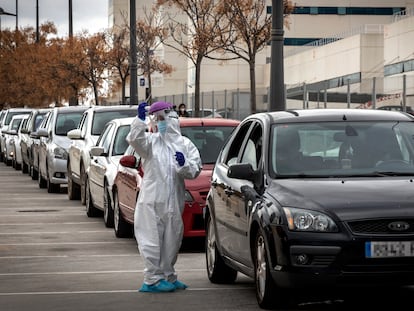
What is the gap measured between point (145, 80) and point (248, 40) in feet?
24.1

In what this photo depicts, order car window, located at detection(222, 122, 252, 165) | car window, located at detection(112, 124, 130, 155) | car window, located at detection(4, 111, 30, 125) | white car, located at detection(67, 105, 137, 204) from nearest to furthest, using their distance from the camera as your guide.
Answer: car window, located at detection(222, 122, 252, 165), car window, located at detection(112, 124, 130, 155), white car, located at detection(67, 105, 137, 204), car window, located at detection(4, 111, 30, 125)

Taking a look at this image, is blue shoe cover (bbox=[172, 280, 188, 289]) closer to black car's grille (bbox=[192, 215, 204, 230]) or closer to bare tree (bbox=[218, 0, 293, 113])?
black car's grille (bbox=[192, 215, 204, 230])

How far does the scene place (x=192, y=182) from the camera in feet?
51.6

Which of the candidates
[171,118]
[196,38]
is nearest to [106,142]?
[171,118]

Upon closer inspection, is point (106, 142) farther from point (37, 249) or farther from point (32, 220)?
point (37, 249)

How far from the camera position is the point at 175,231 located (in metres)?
11.8

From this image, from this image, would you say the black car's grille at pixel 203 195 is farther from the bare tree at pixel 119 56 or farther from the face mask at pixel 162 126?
the bare tree at pixel 119 56

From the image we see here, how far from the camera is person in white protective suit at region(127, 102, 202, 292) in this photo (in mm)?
11711

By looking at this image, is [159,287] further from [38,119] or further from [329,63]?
[329,63]

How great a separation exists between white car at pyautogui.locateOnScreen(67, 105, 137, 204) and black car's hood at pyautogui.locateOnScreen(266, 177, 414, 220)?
1298cm

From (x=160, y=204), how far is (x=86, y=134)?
12955mm

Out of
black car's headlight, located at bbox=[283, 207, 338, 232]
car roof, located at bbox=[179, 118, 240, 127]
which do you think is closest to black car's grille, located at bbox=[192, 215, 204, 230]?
car roof, located at bbox=[179, 118, 240, 127]

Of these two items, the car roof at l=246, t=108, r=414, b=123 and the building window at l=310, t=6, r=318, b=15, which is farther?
the building window at l=310, t=6, r=318, b=15

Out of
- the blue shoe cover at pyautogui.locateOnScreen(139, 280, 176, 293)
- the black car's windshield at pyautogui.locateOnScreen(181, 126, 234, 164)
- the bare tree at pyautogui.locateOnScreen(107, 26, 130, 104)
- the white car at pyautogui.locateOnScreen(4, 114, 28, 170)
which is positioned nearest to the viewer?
the blue shoe cover at pyautogui.locateOnScreen(139, 280, 176, 293)
